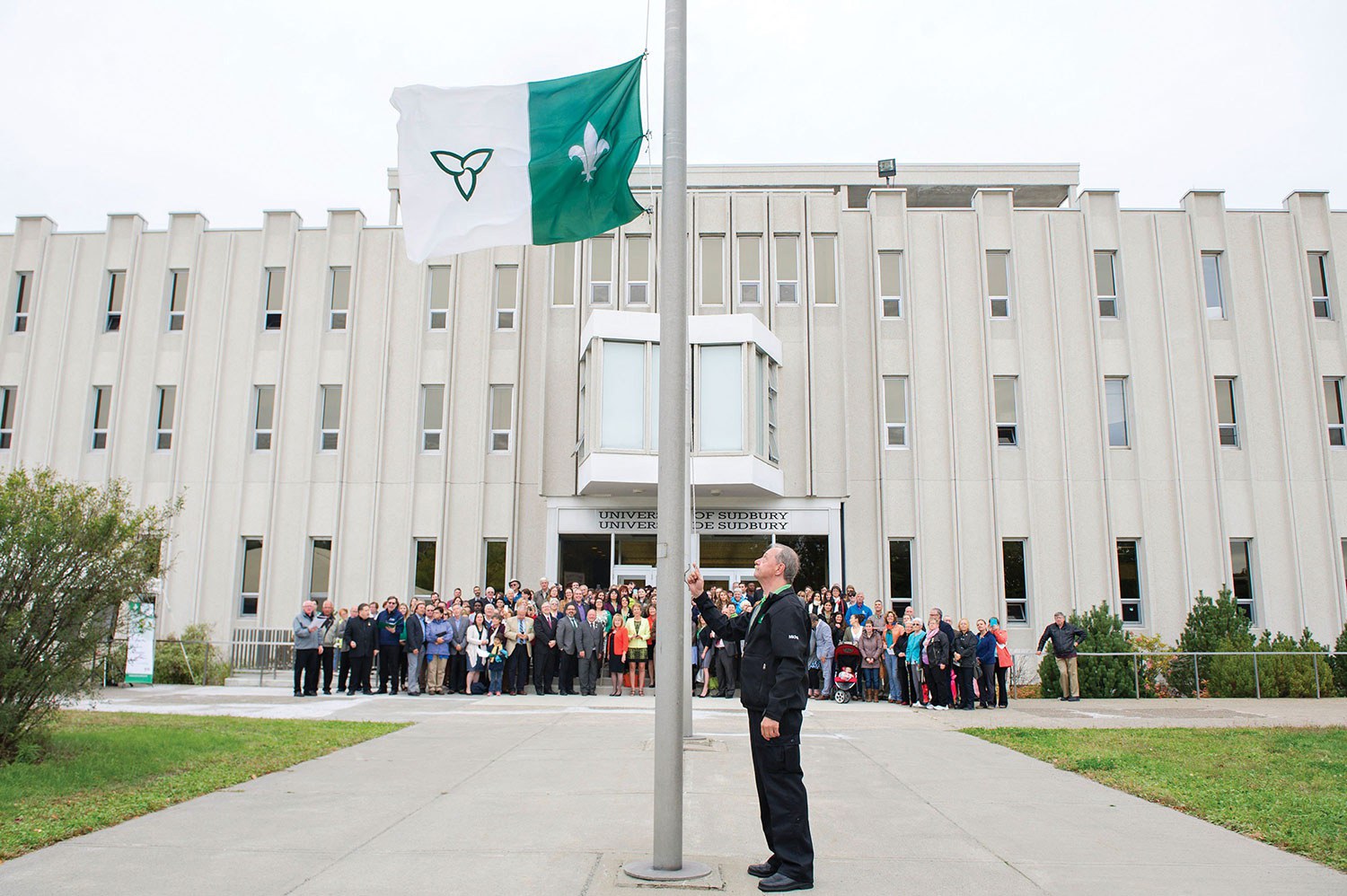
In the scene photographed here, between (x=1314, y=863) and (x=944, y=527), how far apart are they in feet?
67.7

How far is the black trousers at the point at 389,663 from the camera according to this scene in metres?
19.8

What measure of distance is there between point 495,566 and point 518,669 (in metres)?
7.92

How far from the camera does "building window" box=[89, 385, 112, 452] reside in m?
28.9

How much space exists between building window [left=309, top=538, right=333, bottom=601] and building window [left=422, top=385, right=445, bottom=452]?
3681mm

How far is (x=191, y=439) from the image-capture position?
2825 centimetres

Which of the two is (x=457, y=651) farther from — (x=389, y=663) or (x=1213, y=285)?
→ (x=1213, y=285)

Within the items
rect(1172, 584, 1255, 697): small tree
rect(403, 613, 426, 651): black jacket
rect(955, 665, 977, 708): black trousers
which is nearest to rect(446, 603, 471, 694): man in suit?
rect(403, 613, 426, 651): black jacket

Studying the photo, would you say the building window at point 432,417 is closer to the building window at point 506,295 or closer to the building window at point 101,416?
the building window at point 506,295

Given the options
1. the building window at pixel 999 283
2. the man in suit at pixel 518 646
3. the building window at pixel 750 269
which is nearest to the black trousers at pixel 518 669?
the man in suit at pixel 518 646

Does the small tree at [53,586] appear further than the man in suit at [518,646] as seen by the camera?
No

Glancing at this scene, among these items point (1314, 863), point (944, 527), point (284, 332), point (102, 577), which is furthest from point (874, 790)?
point (284, 332)

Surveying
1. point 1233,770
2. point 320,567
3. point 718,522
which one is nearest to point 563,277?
point 718,522

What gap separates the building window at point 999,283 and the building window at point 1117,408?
3.33 m

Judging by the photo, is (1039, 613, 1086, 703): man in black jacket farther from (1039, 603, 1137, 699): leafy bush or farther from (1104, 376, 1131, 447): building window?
(1104, 376, 1131, 447): building window
